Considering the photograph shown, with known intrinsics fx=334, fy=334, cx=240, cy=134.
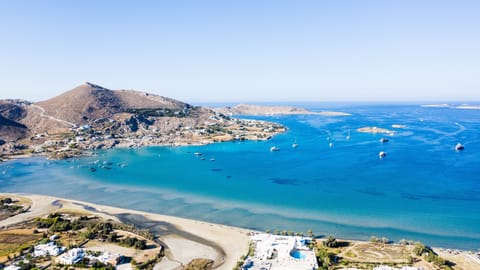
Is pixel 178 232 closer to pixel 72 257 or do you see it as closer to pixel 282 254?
pixel 72 257

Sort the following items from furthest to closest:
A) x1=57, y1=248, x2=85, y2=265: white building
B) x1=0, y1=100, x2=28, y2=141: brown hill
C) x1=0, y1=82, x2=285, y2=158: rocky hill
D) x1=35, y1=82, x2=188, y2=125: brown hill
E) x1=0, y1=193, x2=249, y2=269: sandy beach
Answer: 1. x1=35, y1=82, x2=188, y2=125: brown hill
2. x1=0, y1=100, x2=28, y2=141: brown hill
3. x1=0, y1=82, x2=285, y2=158: rocky hill
4. x1=0, y1=193, x2=249, y2=269: sandy beach
5. x1=57, y1=248, x2=85, y2=265: white building

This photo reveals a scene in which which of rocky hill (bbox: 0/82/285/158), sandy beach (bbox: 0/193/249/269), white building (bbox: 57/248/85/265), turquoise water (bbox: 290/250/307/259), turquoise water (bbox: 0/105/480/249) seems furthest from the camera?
rocky hill (bbox: 0/82/285/158)

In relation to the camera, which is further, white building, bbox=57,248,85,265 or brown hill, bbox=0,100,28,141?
brown hill, bbox=0,100,28,141

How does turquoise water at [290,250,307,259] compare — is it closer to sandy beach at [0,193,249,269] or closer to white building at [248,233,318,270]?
white building at [248,233,318,270]

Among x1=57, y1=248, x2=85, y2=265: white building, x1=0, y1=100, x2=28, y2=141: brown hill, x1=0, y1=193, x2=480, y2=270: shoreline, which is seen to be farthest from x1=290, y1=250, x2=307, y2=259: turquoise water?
x1=0, y1=100, x2=28, y2=141: brown hill

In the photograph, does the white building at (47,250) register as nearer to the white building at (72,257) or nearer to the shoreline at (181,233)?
the white building at (72,257)

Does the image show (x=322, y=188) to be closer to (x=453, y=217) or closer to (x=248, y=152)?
(x=453, y=217)

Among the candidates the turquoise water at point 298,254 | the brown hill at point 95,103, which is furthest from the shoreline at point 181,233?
the brown hill at point 95,103

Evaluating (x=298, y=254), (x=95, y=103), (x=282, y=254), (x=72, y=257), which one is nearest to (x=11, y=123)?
(x=95, y=103)
